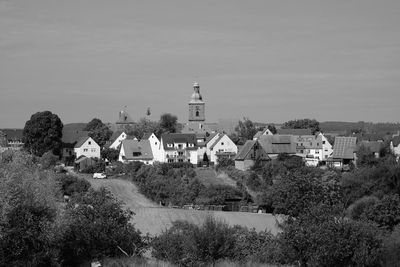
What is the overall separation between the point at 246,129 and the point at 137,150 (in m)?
20.6

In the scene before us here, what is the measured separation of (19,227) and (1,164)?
2.26 m

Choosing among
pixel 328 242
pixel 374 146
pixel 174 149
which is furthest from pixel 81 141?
pixel 328 242

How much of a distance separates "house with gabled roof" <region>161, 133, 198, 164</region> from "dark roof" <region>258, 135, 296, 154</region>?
5999 mm

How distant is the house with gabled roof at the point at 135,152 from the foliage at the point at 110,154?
1.47 meters

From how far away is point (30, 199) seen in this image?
17266 millimetres

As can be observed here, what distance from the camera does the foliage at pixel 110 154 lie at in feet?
Answer: 205

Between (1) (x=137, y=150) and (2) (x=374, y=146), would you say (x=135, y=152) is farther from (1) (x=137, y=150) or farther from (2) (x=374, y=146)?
(2) (x=374, y=146)

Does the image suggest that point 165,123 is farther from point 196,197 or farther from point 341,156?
point 196,197

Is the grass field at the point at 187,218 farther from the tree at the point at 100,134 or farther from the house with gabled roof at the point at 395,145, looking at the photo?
the tree at the point at 100,134

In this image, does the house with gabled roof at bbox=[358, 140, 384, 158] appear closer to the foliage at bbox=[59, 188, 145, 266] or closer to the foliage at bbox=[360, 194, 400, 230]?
the foliage at bbox=[360, 194, 400, 230]

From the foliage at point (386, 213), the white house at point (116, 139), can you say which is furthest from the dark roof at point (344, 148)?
the foliage at point (386, 213)

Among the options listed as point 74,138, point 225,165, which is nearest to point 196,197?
point 225,165

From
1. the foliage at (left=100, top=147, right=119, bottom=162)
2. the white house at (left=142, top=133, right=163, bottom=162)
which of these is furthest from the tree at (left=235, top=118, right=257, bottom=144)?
the foliage at (left=100, top=147, right=119, bottom=162)

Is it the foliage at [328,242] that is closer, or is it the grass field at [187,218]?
the foliage at [328,242]
